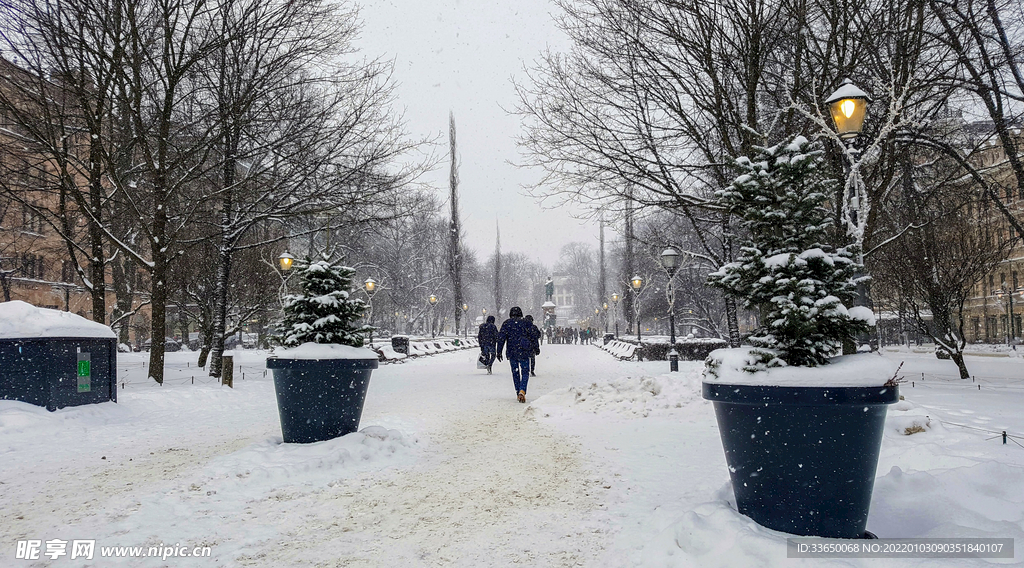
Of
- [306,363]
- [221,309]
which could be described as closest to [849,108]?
[306,363]

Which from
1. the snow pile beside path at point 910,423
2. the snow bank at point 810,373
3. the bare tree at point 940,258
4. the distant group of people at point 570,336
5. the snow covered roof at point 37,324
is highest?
the bare tree at point 940,258

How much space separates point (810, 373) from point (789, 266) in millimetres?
712

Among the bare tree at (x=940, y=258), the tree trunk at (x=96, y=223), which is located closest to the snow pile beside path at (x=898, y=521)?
the tree trunk at (x=96, y=223)

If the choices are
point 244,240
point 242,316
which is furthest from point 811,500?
point 244,240

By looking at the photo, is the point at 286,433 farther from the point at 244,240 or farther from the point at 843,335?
the point at 244,240

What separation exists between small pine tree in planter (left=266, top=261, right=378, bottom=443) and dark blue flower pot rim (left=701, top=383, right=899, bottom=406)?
176 inches

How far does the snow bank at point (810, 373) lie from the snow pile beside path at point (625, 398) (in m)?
5.29

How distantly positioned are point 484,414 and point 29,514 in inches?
238

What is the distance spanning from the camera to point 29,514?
4297 millimetres

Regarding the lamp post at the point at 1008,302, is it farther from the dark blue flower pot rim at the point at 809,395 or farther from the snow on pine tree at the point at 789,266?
the dark blue flower pot rim at the point at 809,395

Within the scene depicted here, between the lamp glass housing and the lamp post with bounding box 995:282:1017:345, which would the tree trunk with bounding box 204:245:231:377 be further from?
the lamp post with bounding box 995:282:1017:345

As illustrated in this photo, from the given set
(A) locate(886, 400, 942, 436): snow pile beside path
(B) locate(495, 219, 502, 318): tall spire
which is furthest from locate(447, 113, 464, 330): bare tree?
(A) locate(886, 400, 942, 436): snow pile beside path

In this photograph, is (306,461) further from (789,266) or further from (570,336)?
(570,336)

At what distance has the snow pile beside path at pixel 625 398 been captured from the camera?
9.10 metres
